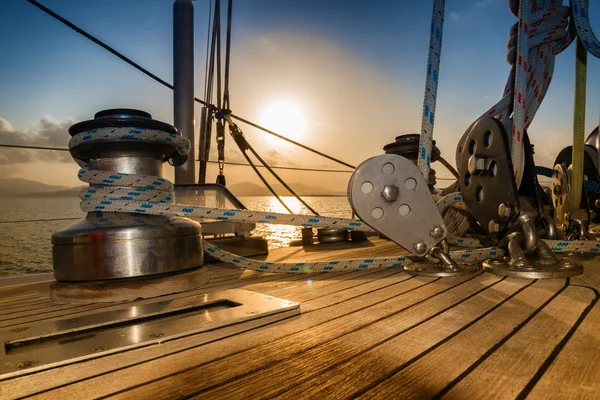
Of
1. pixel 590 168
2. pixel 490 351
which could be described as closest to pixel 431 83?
pixel 490 351

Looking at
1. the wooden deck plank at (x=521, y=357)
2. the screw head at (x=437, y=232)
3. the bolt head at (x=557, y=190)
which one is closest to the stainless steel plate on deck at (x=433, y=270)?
the screw head at (x=437, y=232)

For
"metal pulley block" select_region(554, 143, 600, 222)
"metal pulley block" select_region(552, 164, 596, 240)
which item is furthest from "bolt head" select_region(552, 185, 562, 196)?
"metal pulley block" select_region(554, 143, 600, 222)

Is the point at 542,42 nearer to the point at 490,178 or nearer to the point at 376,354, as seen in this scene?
the point at 490,178

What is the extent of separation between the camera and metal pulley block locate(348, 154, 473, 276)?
4.01 ft

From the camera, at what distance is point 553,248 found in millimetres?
1411

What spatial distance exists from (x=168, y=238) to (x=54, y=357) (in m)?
0.60

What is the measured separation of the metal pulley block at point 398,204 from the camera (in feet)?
4.01

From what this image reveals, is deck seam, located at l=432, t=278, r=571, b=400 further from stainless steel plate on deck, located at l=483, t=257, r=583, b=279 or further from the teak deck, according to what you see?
stainless steel plate on deck, located at l=483, t=257, r=583, b=279

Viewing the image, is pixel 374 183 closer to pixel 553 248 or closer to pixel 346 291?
pixel 346 291

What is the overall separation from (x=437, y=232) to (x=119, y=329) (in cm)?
92

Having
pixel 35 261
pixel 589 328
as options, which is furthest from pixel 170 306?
pixel 35 261

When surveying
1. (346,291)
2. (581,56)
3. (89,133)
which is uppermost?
(581,56)

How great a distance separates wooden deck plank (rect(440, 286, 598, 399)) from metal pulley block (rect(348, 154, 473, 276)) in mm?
410

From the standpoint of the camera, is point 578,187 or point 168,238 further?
point 578,187
